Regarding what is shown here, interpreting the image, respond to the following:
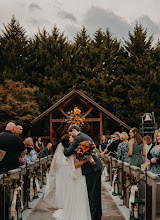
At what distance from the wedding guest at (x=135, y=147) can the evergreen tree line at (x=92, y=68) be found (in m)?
25.2

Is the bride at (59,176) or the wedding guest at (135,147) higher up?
the wedding guest at (135,147)

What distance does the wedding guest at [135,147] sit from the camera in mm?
9550

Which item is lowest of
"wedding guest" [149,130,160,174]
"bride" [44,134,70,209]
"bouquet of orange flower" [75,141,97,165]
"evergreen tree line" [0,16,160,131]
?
"bride" [44,134,70,209]

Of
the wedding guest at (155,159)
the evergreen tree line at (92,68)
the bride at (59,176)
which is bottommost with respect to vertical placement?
the bride at (59,176)

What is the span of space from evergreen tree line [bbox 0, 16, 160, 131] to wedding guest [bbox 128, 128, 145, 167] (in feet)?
82.6

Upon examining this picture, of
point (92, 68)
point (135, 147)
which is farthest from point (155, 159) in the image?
point (92, 68)

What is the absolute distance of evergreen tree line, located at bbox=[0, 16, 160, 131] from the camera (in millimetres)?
36000

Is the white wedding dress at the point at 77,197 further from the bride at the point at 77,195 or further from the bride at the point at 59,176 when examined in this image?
the bride at the point at 59,176

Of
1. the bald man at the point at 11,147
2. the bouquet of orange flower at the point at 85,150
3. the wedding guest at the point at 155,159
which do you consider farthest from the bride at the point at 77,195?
the wedding guest at the point at 155,159

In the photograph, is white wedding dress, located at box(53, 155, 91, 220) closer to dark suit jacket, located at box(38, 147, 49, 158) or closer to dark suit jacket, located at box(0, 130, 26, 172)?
dark suit jacket, located at box(0, 130, 26, 172)

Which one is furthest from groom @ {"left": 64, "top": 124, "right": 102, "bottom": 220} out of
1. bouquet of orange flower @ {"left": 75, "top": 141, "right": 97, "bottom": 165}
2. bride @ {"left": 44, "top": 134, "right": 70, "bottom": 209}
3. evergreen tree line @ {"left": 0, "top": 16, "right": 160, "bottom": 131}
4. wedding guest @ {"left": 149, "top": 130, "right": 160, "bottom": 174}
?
evergreen tree line @ {"left": 0, "top": 16, "right": 160, "bottom": 131}

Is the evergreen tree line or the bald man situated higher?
the evergreen tree line

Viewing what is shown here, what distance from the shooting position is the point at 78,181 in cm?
721

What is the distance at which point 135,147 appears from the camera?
967 centimetres
